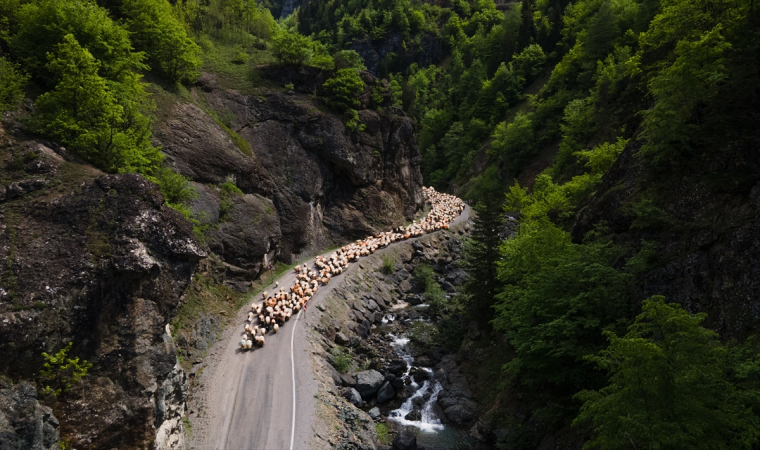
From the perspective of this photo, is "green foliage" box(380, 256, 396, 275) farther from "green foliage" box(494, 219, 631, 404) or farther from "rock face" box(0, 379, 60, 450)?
"rock face" box(0, 379, 60, 450)

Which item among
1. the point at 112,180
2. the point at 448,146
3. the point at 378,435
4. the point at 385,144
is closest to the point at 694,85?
the point at 378,435

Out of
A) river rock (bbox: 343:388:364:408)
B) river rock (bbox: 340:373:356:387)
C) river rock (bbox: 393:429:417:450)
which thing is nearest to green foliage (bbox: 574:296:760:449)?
river rock (bbox: 393:429:417:450)

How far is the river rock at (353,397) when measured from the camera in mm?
23188

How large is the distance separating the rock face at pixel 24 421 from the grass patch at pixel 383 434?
13761 mm

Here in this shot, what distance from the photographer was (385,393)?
2488 centimetres

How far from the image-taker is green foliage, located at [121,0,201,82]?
110 feet

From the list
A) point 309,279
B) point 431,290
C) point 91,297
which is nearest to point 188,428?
point 91,297

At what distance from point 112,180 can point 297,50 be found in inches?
1351

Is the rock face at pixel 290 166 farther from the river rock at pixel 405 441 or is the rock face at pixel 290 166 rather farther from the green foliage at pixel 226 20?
the river rock at pixel 405 441

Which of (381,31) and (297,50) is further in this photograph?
(381,31)

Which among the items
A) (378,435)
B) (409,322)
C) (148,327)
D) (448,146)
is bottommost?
(378,435)

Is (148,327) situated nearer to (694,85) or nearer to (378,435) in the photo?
(378,435)

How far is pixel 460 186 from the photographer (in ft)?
267

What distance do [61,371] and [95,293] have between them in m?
2.65
